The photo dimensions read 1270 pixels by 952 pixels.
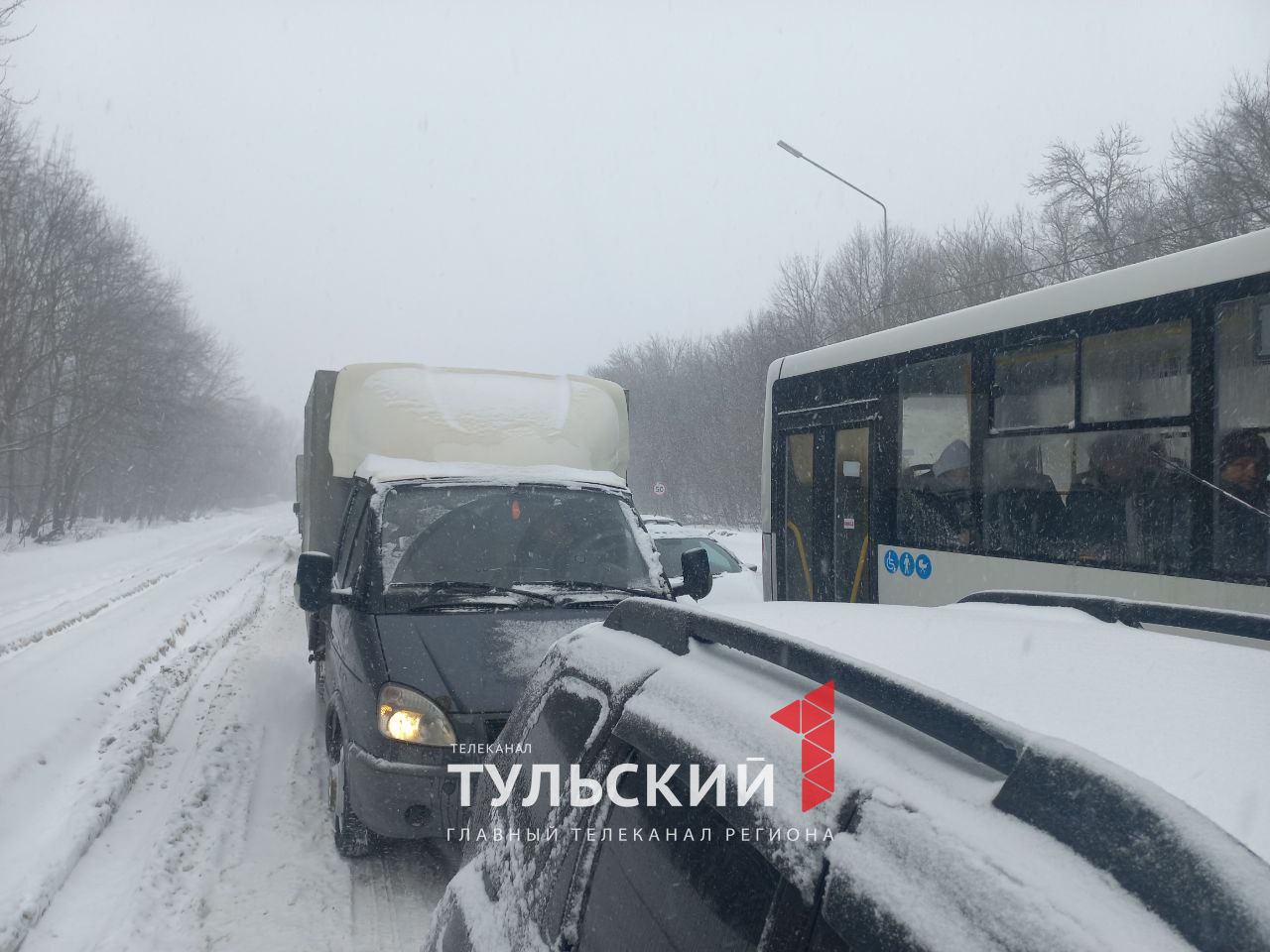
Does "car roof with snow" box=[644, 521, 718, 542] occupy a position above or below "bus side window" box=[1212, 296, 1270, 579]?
below

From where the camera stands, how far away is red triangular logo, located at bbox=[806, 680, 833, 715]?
1.39 meters

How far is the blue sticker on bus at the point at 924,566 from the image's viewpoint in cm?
776

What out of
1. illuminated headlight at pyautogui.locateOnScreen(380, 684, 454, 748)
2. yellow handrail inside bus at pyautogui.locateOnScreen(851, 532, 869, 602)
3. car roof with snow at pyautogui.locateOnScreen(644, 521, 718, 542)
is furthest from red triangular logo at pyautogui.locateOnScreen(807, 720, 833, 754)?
car roof with snow at pyautogui.locateOnScreen(644, 521, 718, 542)

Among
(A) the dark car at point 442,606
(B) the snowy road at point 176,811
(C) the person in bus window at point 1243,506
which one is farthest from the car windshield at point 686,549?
(C) the person in bus window at point 1243,506

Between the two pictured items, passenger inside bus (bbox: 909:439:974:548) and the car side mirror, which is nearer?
the car side mirror

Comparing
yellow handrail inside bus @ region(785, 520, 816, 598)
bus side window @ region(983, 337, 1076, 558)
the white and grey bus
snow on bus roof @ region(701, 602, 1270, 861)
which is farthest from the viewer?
yellow handrail inside bus @ region(785, 520, 816, 598)

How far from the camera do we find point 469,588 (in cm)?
529

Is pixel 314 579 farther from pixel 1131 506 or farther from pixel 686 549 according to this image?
pixel 686 549

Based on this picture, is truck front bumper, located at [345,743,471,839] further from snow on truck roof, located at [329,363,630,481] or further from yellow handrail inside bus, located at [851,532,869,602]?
yellow handrail inside bus, located at [851,532,869,602]

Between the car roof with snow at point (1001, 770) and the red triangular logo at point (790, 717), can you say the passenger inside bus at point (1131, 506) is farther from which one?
the red triangular logo at point (790, 717)

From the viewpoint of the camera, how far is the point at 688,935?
4.57 feet

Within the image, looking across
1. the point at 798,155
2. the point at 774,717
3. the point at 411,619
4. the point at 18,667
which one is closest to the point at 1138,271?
the point at 411,619

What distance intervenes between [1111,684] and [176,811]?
17.6ft

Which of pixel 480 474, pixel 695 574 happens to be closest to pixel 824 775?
pixel 695 574
